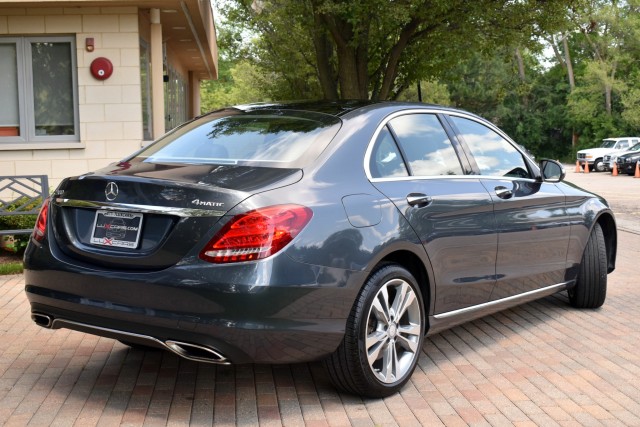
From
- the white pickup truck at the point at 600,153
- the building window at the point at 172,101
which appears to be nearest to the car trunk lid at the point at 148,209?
the building window at the point at 172,101

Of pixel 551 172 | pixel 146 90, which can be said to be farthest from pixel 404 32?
pixel 551 172

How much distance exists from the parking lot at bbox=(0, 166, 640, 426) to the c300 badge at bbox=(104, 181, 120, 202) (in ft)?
3.57

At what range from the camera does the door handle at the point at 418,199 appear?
15.7 ft

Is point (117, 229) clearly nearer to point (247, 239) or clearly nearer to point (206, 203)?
point (206, 203)

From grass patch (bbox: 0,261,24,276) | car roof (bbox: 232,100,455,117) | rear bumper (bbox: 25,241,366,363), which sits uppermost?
car roof (bbox: 232,100,455,117)

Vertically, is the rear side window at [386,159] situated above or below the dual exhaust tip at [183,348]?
above

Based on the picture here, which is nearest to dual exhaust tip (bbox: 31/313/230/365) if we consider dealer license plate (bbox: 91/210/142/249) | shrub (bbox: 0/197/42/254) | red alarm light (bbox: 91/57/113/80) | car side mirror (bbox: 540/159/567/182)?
dealer license plate (bbox: 91/210/142/249)

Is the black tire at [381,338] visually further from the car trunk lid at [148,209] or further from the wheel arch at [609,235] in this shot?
the wheel arch at [609,235]

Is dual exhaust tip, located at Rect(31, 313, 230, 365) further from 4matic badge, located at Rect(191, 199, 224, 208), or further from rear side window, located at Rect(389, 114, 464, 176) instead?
rear side window, located at Rect(389, 114, 464, 176)

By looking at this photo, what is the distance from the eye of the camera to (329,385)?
15.7ft

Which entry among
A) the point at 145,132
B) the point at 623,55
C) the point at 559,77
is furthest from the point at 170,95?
the point at 559,77

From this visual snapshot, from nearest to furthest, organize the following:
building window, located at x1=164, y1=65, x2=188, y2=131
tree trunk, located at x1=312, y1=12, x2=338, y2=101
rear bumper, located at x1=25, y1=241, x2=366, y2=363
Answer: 1. rear bumper, located at x1=25, y1=241, x2=366, y2=363
2. building window, located at x1=164, y1=65, x2=188, y2=131
3. tree trunk, located at x1=312, y1=12, x2=338, y2=101

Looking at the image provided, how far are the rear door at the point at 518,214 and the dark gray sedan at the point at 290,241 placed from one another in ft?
0.10

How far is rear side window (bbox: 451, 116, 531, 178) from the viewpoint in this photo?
224 inches
